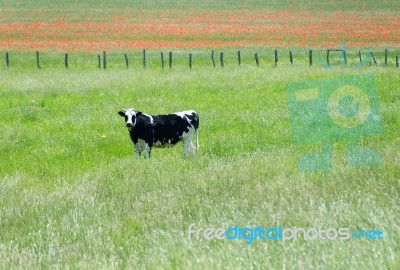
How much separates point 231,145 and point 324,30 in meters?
48.7

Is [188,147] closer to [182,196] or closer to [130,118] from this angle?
[130,118]

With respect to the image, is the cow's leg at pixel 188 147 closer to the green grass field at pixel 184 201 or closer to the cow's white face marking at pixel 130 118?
the green grass field at pixel 184 201

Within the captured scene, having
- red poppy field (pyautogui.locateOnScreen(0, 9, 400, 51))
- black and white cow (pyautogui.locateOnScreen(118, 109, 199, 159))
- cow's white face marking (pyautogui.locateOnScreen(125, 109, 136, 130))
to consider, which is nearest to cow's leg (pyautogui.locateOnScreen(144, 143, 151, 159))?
black and white cow (pyautogui.locateOnScreen(118, 109, 199, 159))

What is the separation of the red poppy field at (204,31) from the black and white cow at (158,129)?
37.6m

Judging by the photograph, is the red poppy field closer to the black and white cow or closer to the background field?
the background field

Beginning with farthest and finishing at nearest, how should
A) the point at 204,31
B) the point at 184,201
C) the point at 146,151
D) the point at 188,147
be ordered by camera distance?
1. the point at 204,31
2. the point at 188,147
3. the point at 146,151
4. the point at 184,201

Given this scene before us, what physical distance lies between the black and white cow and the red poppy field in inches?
1482

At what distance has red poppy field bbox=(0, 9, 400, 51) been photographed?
51688mm

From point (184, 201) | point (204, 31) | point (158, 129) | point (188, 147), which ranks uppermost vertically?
point (184, 201)

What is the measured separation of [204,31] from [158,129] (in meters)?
49.3

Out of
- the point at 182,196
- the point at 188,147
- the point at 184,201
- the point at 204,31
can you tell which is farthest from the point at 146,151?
the point at 204,31

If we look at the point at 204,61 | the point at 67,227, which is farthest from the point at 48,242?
the point at 204,61

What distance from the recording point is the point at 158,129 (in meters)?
11.6

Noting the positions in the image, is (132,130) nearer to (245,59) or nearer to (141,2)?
(245,59)
